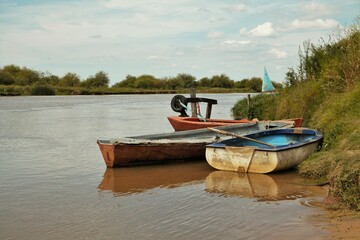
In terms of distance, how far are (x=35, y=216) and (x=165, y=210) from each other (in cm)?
189

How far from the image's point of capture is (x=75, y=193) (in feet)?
27.9

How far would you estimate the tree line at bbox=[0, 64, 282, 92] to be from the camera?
82500 mm

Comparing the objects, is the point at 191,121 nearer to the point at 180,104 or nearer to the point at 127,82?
the point at 180,104

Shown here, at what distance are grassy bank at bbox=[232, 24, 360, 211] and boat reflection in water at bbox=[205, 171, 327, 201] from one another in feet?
1.16

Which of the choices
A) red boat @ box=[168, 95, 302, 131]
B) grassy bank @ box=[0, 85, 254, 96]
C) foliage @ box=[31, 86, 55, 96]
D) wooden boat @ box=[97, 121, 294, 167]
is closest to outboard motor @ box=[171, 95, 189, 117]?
red boat @ box=[168, 95, 302, 131]

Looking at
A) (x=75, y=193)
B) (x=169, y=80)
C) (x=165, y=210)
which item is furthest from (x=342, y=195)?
(x=169, y=80)

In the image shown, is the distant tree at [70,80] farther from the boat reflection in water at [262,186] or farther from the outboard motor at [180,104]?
the boat reflection in water at [262,186]

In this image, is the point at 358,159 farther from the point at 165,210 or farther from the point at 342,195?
the point at 165,210

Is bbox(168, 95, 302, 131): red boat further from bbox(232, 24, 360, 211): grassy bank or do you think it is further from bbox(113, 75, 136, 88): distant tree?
bbox(113, 75, 136, 88): distant tree

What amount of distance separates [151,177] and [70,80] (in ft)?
266

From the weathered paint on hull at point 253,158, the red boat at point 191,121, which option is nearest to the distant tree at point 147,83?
the red boat at point 191,121

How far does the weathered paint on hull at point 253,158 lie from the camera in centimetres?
934

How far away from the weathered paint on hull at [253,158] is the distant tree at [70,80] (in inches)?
3155

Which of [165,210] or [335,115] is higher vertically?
[335,115]
